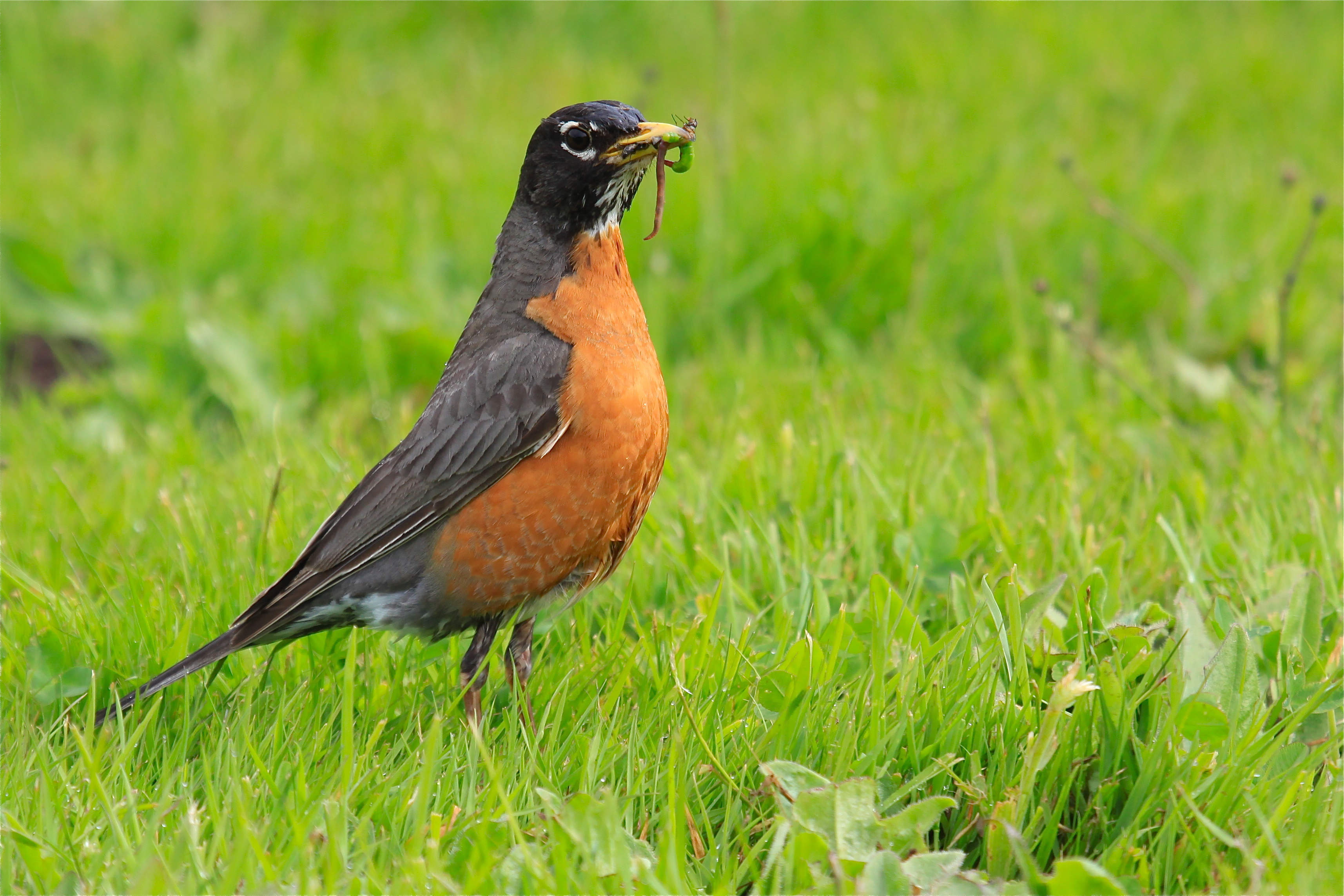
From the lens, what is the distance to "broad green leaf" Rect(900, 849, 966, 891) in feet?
8.41

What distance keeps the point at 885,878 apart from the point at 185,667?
70.6 inches

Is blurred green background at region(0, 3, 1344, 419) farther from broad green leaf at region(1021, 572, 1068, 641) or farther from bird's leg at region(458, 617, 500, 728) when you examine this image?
broad green leaf at region(1021, 572, 1068, 641)

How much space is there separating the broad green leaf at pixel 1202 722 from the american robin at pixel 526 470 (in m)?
1.46

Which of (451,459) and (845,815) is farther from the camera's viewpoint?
(451,459)

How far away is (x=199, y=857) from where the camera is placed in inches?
101

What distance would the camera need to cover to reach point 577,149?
3662mm

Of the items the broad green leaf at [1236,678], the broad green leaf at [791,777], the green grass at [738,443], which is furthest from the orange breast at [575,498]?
the broad green leaf at [1236,678]

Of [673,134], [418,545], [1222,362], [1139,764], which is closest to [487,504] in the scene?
[418,545]

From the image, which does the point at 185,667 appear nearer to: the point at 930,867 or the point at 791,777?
the point at 791,777

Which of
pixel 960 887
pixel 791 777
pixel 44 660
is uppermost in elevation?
pixel 44 660

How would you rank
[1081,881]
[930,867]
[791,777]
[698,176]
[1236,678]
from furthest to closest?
[698,176]
[1236,678]
[791,777]
[930,867]
[1081,881]

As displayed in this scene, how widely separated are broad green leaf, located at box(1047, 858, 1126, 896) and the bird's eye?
2232 mm

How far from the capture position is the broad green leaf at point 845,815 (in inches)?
105

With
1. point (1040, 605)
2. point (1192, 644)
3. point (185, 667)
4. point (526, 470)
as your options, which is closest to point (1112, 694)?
point (1040, 605)
